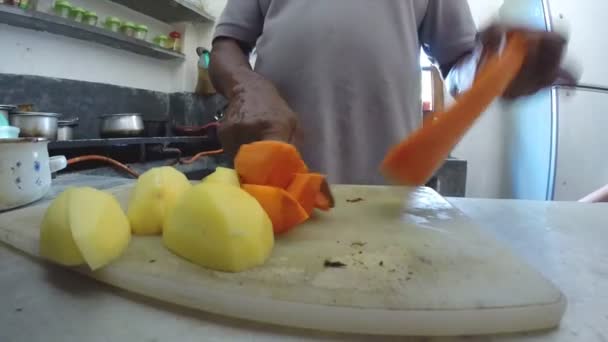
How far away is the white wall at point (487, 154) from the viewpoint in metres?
1.96

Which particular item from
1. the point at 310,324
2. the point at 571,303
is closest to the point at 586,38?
the point at 571,303

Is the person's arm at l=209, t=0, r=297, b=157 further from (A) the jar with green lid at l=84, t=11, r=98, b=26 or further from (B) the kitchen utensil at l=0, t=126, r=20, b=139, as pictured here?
(A) the jar with green lid at l=84, t=11, r=98, b=26

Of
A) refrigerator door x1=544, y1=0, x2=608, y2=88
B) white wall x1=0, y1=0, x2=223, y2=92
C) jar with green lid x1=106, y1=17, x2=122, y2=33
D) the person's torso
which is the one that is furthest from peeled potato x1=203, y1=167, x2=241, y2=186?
refrigerator door x1=544, y1=0, x2=608, y2=88

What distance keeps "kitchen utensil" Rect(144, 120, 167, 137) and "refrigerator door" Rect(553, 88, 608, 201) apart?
1.76 m

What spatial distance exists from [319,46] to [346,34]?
0.06m

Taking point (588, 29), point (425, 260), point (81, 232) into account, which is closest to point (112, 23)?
point (81, 232)

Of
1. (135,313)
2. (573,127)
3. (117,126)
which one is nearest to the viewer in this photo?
(135,313)

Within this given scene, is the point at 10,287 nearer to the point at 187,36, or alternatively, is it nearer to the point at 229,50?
the point at 229,50

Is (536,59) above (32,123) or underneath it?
above

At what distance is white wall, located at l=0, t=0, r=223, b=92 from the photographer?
4.28 ft

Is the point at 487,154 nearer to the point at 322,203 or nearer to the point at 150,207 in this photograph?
the point at 322,203

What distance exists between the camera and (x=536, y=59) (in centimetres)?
51

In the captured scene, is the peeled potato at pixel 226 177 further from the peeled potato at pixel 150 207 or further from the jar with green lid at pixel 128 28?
the jar with green lid at pixel 128 28

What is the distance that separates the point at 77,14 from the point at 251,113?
1168 millimetres
